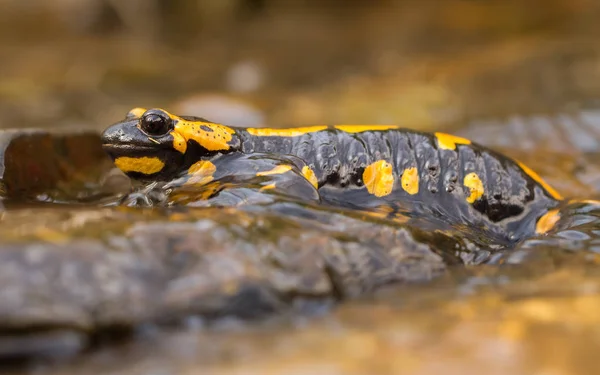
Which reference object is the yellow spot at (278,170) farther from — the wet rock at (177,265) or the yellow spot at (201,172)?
the wet rock at (177,265)

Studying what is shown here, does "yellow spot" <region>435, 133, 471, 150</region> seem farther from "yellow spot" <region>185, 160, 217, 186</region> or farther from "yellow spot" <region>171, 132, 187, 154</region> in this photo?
"yellow spot" <region>171, 132, 187, 154</region>

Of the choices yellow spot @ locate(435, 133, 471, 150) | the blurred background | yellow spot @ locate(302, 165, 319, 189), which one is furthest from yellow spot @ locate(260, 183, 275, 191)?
the blurred background

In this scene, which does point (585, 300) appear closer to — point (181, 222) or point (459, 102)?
point (181, 222)

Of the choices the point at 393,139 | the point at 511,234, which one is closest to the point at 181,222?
→ the point at 393,139

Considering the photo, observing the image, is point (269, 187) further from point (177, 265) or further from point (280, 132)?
point (177, 265)

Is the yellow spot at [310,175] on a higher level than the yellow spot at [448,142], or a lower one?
lower

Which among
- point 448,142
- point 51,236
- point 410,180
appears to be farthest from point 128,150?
Answer: point 448,142

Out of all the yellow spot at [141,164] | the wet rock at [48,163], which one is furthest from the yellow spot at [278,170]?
the wet rock at [48,163]
